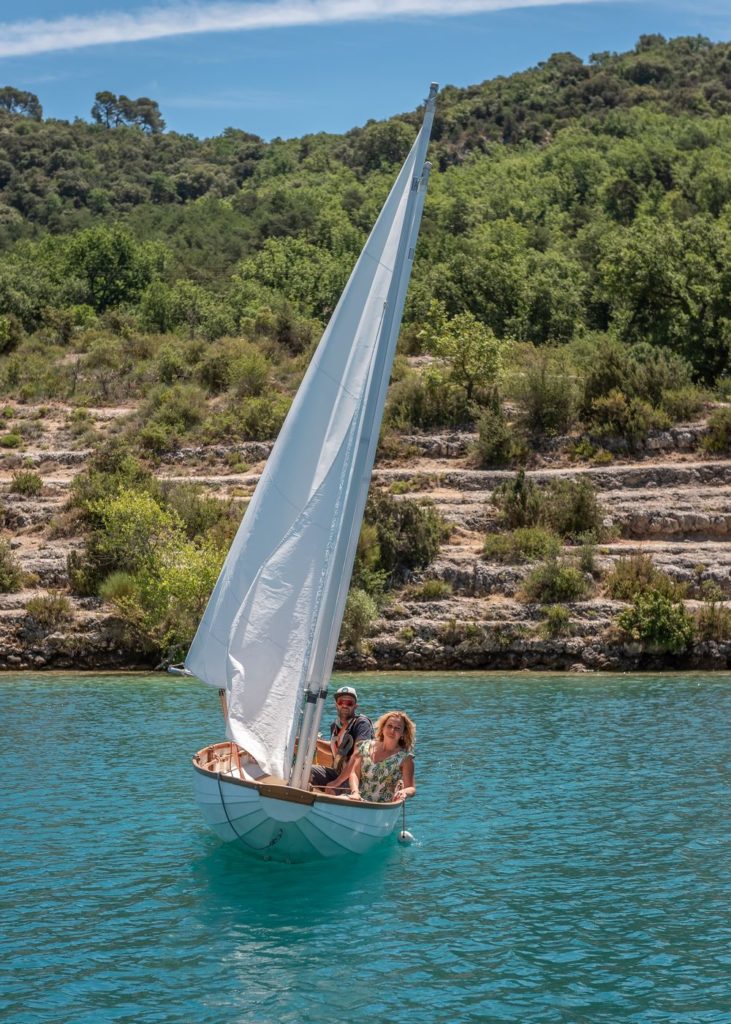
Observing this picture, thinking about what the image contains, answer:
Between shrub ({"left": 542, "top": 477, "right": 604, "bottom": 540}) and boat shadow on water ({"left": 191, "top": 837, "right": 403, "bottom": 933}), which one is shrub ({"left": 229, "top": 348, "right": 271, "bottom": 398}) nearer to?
shrub ({"left": 542, "top": 477, "right": 604, "bottom": 540})

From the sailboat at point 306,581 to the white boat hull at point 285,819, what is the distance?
0.02 meters

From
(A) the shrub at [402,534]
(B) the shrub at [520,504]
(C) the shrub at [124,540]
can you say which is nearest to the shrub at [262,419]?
(A) the shrub at [402,534]

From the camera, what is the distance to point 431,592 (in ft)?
123

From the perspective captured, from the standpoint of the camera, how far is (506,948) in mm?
12445

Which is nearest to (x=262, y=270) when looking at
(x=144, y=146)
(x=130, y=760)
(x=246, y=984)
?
(x=130, y=760)

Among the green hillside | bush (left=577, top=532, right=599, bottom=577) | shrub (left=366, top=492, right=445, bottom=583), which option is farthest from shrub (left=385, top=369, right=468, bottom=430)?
bush (left=577, top=532, right=599, bottom=577)

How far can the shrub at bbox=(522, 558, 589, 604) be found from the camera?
36.0 metres

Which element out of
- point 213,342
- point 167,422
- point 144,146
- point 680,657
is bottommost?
point 680,657

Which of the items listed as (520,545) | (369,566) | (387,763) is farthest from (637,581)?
(387,763)

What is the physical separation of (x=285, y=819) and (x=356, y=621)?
813 inches

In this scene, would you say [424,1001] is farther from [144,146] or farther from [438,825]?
[144,146]

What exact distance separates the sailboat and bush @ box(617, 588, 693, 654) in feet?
63.1

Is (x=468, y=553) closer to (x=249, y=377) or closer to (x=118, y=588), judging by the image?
(x=118, y=588)

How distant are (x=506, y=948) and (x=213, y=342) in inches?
2044
